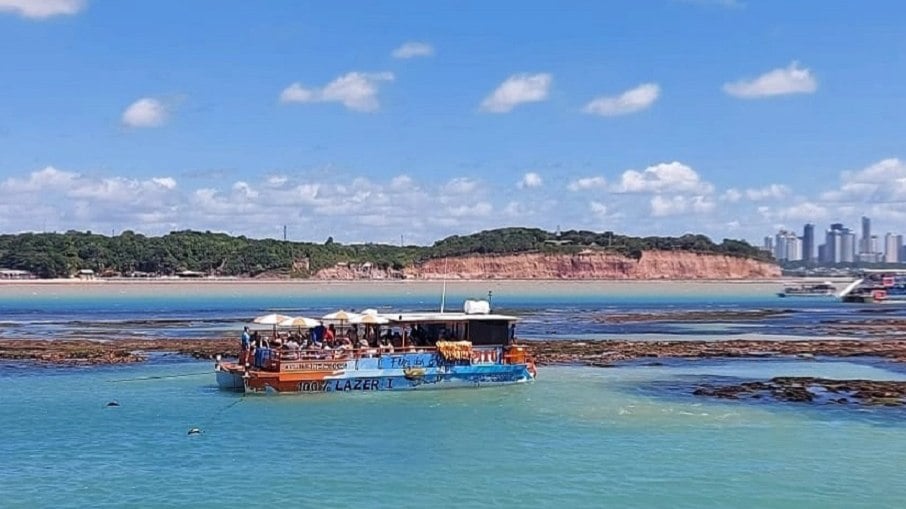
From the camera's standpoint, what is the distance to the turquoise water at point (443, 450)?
917 inches

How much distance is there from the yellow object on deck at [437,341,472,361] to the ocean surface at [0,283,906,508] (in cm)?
139

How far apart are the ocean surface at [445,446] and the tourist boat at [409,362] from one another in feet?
2.29

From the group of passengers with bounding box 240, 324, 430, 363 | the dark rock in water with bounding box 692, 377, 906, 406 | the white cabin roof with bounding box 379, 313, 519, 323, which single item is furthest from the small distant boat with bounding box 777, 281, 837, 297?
the group of passengers with bounding box 240, 324, 430, 363

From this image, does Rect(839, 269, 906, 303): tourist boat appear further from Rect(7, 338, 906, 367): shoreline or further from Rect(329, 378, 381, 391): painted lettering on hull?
Rect(329, 378, 381, 391): painted lettering on hull

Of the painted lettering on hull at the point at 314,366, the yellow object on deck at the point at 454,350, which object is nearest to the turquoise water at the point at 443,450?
the painted lettering on hull at the point at 314,366

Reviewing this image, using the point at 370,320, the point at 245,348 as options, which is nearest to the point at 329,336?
the point at 370,320

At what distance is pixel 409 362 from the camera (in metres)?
38.7

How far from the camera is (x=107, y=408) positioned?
3456 centimetres

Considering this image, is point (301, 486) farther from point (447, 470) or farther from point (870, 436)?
point (870, 436)

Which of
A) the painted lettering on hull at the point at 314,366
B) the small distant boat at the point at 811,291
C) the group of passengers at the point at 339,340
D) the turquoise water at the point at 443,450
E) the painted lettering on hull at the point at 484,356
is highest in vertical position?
the small distant boat at the point at 811,291

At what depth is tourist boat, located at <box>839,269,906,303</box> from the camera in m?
144

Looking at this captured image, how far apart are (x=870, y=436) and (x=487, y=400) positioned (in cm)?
1262

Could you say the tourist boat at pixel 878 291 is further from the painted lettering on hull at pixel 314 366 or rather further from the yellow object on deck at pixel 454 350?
the painted lettering on hull at pixel 314 366

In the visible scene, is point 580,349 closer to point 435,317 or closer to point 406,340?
point 435,317
